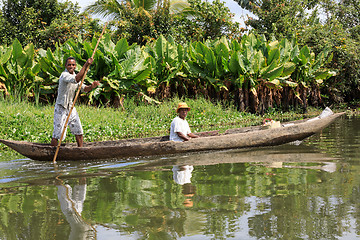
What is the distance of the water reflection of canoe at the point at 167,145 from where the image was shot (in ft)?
20.6

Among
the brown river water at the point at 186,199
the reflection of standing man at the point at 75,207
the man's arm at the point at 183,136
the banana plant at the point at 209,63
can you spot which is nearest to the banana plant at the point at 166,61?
the banana plant at the point at 209,63

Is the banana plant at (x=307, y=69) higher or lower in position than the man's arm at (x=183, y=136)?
higher

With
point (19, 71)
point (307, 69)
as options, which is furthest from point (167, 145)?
point (307, 69)

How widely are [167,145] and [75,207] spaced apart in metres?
3.19

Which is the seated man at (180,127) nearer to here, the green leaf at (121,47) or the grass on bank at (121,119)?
the grass on bank at (121,119)

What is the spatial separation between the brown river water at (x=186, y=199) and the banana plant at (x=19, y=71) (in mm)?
5809

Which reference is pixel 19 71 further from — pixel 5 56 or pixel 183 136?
pixel 183 136

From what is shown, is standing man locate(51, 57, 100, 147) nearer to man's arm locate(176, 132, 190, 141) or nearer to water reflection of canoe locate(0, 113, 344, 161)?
water reflection of canoe locate(0, 113, 344, 161)

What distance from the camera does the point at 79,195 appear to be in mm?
4074

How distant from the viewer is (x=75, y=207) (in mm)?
3613

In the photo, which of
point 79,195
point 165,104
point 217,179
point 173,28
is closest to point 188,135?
point 217,179

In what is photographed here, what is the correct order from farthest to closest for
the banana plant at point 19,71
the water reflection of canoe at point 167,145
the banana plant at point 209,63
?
the banana plant at point 209,63 < the banana plant at point 19,71 < the water reflection of canoe at point 167,145

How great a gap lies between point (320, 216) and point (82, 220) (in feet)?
6.10

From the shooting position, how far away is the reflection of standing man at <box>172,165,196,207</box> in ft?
12.3
